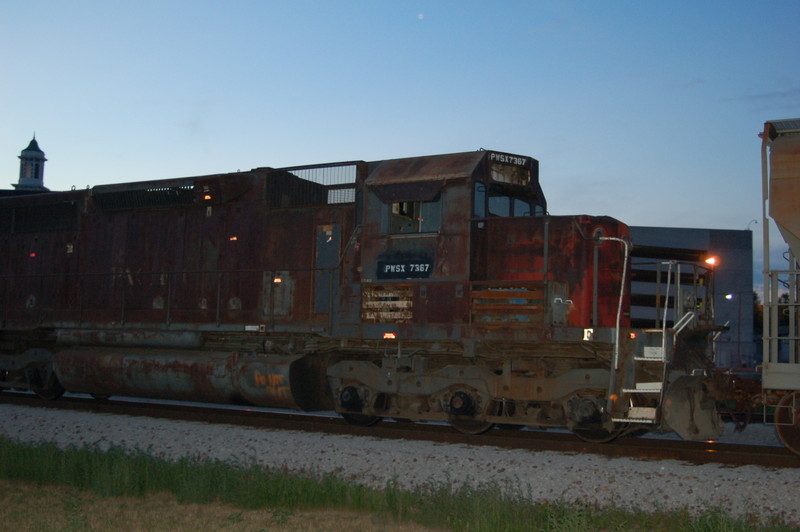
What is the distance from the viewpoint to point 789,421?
30.4 feet

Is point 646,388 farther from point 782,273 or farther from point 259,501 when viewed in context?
point 259,501

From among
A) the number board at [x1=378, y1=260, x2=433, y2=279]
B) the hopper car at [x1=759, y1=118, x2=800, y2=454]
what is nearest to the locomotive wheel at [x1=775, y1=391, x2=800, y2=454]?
the hopper car at [x1=759, y1=118, x2=800, y2=454]

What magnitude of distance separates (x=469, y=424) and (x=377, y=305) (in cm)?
221

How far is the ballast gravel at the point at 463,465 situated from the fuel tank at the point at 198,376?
75 cm

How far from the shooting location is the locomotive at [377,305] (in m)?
10.4

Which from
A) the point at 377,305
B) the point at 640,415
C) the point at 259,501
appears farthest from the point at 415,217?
the point at 259,501

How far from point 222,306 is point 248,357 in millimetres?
1231

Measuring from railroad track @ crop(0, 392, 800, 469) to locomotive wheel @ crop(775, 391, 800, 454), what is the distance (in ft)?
0.57

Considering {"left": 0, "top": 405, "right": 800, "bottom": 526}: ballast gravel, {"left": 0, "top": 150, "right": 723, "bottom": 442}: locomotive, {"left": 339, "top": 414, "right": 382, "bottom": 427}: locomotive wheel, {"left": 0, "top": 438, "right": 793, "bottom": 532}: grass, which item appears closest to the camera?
{"left": 0, "top": 438, "right": 793, "bottom": 532}: grass

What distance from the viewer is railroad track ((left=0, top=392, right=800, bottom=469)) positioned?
30.7 ft

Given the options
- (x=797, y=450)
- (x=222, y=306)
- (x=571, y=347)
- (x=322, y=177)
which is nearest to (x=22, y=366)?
(x=222, y=306)

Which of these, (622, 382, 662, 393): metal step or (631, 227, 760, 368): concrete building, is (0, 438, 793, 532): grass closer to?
(622, 382, 662, 393): metal step

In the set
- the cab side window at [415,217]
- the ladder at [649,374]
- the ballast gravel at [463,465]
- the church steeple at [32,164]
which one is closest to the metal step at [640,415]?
the ladder at [649,374]

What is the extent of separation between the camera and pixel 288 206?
1306 centimetres
